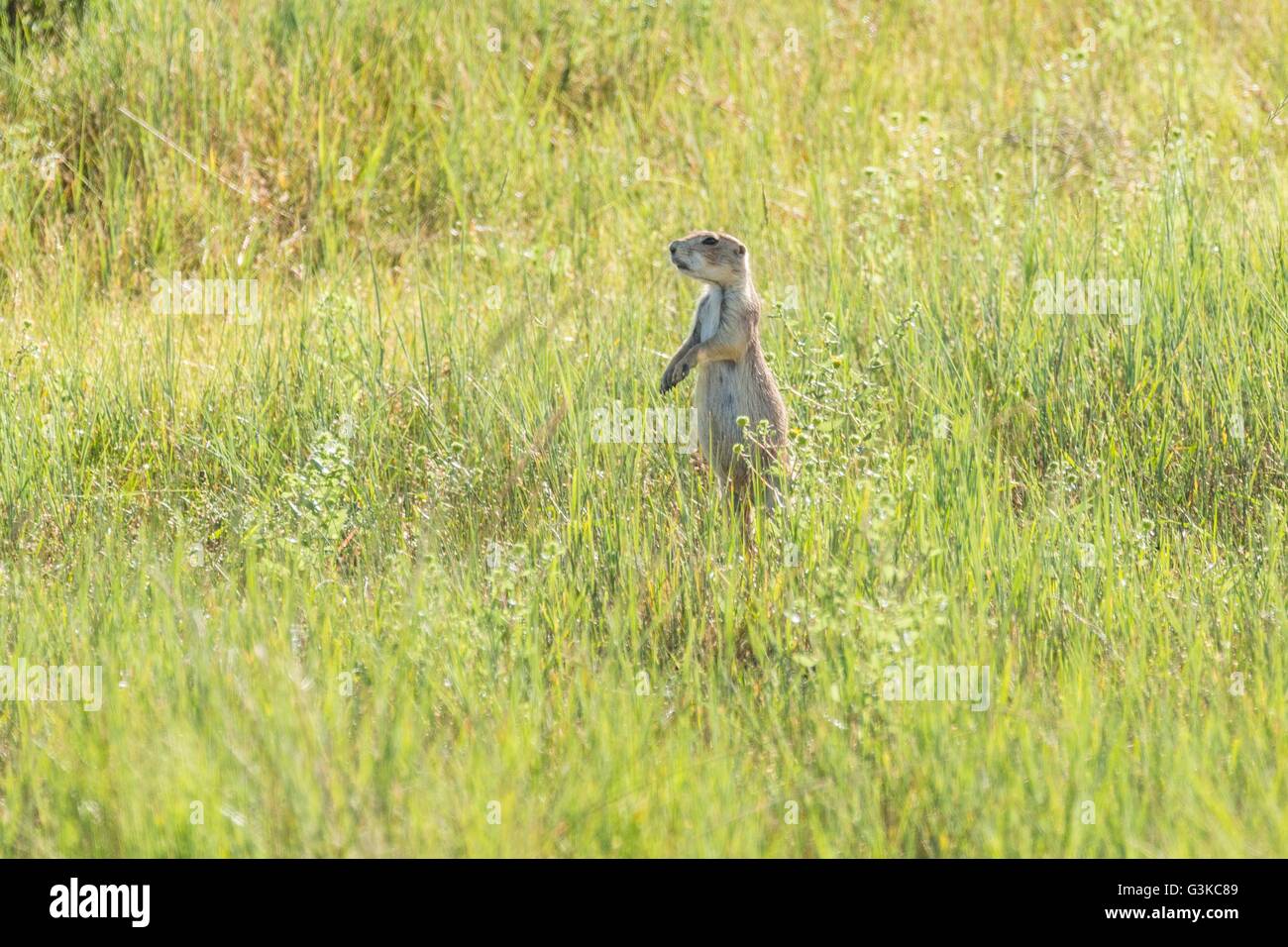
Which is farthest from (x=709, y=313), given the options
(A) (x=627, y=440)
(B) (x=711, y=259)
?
(A) (x=627, y=440)

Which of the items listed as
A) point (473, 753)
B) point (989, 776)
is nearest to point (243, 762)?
point (473, 753)

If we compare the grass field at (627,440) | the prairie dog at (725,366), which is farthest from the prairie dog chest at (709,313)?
the grass field at (627,440)

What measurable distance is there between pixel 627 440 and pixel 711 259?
2.69 ft

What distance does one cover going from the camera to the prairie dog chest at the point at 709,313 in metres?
5.86

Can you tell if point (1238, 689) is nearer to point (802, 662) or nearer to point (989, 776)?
point (989, 776)

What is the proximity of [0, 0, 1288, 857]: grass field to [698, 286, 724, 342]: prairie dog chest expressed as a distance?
0.40 meters

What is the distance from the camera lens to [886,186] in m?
7.29

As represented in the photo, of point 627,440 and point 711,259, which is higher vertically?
point 711,259

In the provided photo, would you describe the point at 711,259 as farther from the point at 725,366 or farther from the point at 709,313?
the point at 725,366

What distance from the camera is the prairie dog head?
581cm

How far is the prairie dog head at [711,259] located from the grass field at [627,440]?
0.51 meters

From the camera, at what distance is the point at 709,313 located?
5.91 metres

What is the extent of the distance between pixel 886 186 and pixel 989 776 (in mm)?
4237

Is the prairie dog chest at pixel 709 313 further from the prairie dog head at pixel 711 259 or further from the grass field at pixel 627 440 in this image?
the grass field at pixel 627 440
